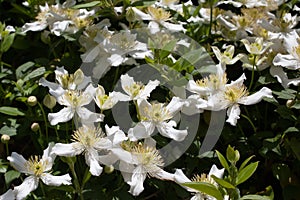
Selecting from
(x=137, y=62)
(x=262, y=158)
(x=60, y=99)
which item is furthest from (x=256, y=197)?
(x=137, y=62)

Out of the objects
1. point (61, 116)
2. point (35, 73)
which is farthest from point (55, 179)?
point (35, 73)

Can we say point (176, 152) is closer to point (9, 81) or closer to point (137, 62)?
point (137, 62)

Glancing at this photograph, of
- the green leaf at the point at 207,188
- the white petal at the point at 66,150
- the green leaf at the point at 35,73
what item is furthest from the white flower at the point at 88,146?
the green leaf at the point at 35,73

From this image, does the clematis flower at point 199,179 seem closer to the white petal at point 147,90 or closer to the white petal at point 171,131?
the white petal at point 171,131

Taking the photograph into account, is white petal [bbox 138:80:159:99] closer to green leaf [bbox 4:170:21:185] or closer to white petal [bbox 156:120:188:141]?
white petal [bbox 156:120:188:141]

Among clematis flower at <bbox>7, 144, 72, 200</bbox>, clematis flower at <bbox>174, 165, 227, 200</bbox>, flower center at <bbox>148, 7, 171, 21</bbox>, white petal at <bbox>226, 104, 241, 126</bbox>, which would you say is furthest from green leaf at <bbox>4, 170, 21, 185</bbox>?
flower center at <bbox>148, 7, 171, 21</bbox>

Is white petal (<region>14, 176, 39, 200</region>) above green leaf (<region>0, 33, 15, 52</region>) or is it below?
below
